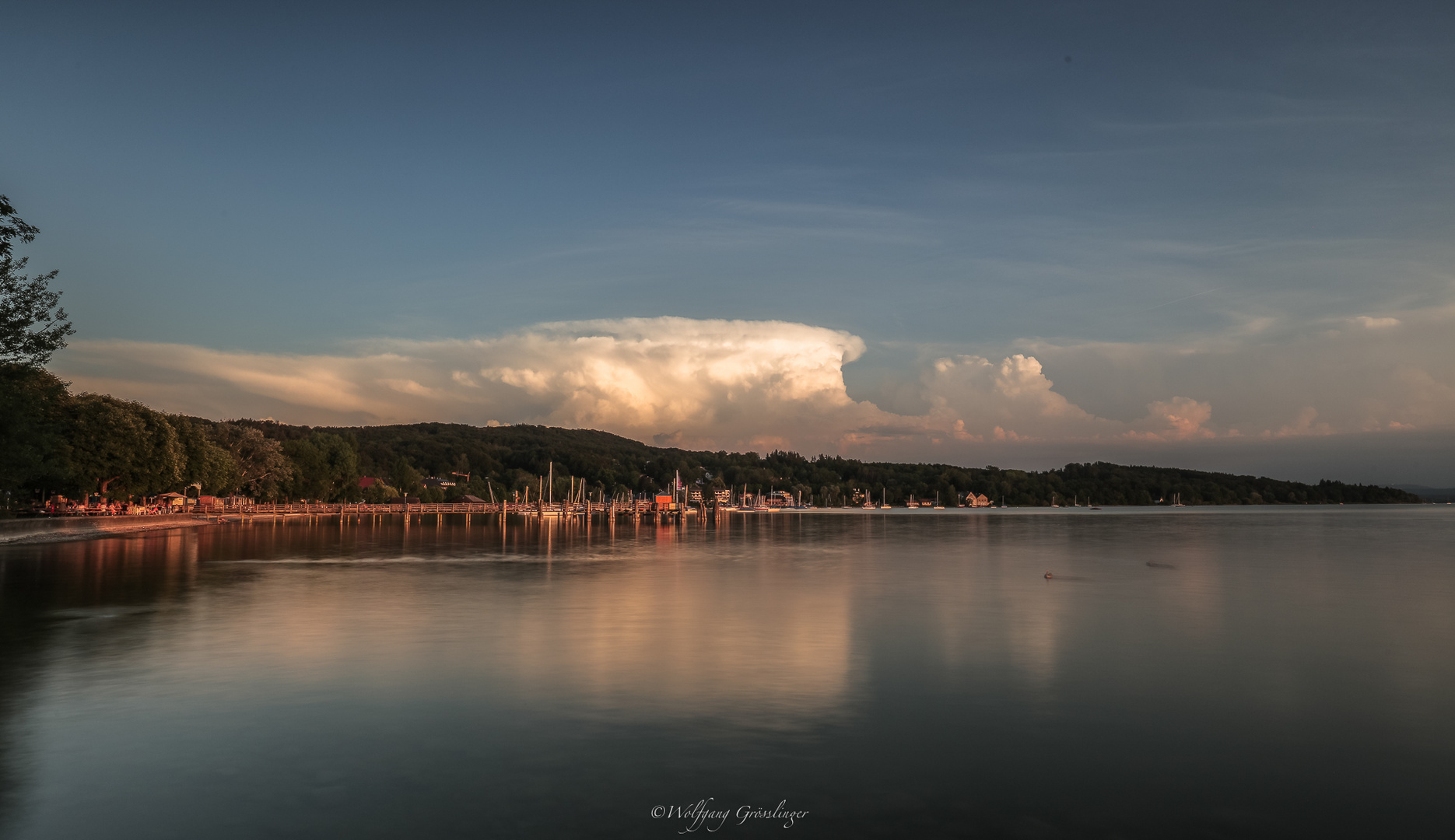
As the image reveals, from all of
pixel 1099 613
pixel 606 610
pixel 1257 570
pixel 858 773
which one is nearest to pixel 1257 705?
pixel 858 773

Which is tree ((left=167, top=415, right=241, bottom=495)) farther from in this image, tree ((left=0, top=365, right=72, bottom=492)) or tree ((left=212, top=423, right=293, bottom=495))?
tree ((left=0, top=365, right=72, bottom=492))

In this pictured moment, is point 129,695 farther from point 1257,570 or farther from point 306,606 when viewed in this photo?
point 1257,570

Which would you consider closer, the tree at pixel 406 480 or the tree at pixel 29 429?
the tree at pixel 29 429

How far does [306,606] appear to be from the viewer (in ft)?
97.3

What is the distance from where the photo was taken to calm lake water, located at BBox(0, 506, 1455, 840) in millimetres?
10797

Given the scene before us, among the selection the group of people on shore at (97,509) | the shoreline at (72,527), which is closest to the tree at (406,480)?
the group of people on shore at (97,509)

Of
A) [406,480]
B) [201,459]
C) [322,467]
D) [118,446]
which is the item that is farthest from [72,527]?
[406,480]

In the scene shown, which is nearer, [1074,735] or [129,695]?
[1074,735]

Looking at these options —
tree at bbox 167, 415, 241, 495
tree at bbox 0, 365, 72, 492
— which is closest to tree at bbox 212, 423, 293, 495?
tree at bbox 167, 415, 241, 495

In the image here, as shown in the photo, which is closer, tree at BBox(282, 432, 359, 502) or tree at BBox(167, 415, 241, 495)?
tree at BBox(167, 415, 241, 495)

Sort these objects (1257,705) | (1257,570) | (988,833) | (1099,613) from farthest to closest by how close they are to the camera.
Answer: (1257,570)
(1099,613)
(1257,705)
(988,833)

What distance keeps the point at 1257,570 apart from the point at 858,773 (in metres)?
43.5

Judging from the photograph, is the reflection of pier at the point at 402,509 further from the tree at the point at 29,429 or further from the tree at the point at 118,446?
the tree at the point at 29,429

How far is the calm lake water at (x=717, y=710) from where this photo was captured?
35.4 feet
